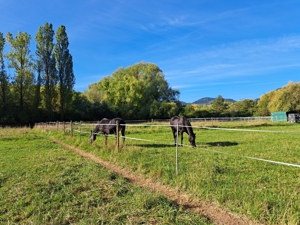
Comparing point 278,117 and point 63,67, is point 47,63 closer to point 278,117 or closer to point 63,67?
point 63,67

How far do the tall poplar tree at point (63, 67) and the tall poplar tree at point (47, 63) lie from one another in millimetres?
725

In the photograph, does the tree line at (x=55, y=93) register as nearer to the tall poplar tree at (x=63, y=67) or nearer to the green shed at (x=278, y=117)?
the tall poplar tree at (x=63, y=67)

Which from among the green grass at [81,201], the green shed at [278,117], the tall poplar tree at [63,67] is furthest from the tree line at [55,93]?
the green grass at [81,201]

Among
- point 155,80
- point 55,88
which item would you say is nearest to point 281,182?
point 55,88

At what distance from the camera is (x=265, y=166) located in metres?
5.97

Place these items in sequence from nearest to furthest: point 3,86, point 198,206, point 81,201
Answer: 1. point 198,206
2. point 81,201
3. point 3,86

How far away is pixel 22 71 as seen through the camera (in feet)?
98.7

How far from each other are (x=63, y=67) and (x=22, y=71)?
17.2 feet

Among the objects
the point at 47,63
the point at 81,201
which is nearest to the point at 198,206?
the point at 81,201

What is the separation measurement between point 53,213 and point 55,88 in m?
31.4

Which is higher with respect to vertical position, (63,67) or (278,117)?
(63,67)

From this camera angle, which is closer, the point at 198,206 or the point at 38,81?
the point at 198,206

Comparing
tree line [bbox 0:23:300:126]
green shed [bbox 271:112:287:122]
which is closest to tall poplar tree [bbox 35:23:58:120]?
tree line [bbox 0:23:300:126]

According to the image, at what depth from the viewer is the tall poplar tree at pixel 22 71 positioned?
29.4 metres
